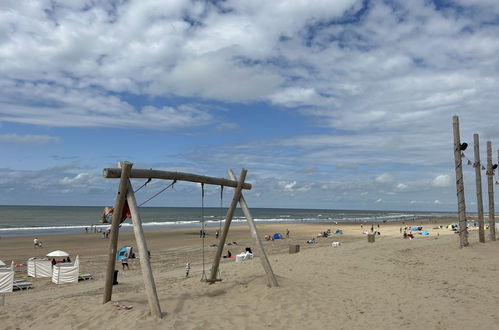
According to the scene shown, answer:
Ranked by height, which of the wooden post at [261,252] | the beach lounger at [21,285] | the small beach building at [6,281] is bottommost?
the beach lounger at [21,285]

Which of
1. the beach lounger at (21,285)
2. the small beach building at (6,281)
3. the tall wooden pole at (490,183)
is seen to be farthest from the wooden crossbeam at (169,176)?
the tall wooden pole at (490,183)

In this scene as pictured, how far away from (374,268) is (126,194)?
9.55 meters

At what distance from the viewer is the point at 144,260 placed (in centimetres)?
746

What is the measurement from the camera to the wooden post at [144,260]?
725cm

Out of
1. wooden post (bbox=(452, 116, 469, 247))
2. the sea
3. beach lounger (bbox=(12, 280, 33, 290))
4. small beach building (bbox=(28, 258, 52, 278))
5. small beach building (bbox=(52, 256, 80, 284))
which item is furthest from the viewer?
the sea

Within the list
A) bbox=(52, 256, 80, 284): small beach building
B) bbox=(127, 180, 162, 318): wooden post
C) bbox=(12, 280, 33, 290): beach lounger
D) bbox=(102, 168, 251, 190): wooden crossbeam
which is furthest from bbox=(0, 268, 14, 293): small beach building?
bbox=(127, 180, 162, 318): wooden post

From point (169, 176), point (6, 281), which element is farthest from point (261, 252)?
point (6, 281)

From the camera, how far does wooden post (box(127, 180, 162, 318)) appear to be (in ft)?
23.8

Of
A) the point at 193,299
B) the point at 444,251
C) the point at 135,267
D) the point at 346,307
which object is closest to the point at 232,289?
the point at 193,299

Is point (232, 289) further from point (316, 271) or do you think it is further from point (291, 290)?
point (316, 271)

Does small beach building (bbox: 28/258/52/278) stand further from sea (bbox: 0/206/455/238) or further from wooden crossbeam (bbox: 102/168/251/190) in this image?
wooden crossbeam (bbox: 102/168/251/190)

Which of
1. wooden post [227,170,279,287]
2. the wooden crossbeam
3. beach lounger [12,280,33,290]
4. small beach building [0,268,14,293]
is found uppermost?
the wooden crossbeam

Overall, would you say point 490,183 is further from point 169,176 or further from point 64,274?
point 64,274

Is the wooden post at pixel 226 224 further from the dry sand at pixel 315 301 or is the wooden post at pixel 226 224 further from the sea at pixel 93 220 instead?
the sea at pixel 93 220
